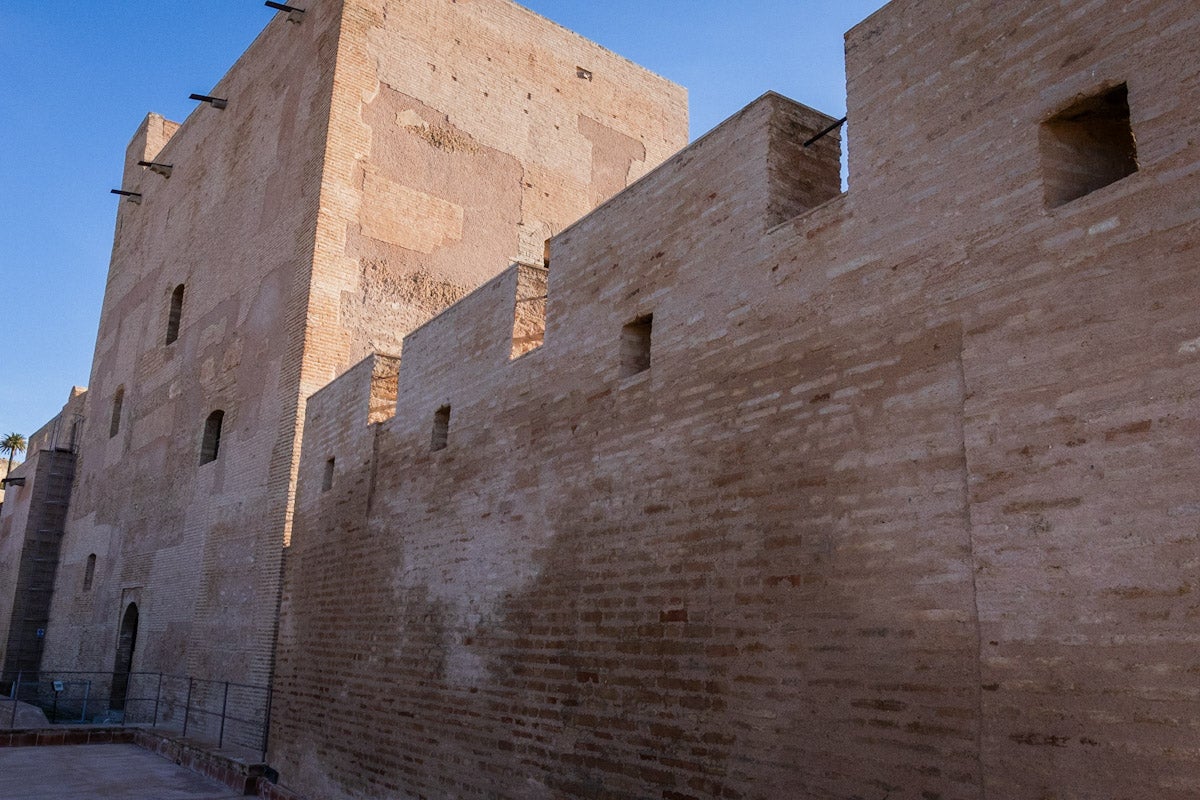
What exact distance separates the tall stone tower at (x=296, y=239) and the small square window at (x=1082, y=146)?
9.53 m

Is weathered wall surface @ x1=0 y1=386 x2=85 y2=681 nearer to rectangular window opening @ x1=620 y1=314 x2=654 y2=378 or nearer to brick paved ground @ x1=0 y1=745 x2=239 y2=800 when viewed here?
brick paved ground @ x1=0 y1=745 x2=239 y2=800

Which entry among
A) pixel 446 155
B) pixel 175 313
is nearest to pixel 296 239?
pixel 446 155

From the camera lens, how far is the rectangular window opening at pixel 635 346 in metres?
6.40

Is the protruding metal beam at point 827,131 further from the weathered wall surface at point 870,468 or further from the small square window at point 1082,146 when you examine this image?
the small square window at point 1082,146

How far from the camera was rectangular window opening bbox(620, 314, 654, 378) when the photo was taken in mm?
6398

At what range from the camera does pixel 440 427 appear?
868cm

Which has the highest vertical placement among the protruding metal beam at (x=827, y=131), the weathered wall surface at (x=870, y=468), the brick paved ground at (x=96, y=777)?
the protruding metal beam at (x=827, y=131)

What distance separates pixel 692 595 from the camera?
5359mm

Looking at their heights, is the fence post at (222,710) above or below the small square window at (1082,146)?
below

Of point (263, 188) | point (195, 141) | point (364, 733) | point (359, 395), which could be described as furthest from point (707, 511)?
point (195, 141)

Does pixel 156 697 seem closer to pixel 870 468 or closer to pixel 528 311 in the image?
pixel 528 311

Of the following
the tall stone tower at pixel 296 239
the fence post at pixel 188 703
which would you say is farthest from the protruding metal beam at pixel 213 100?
the fence post at pixel 188 703

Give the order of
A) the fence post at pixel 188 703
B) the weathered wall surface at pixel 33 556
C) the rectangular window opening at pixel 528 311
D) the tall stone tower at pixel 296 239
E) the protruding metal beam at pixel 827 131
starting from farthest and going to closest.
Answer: the weathered wall surface at pixel 33 556 → the tall stone tower at pixel 296 239 → the fence post at pixel 188 703 → the rectangular window opening at pixel 528 311 → the protruding metal beam at pixel 827 131

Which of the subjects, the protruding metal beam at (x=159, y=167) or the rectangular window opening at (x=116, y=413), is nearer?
the rectangular window opening at (x=116, y=413)
